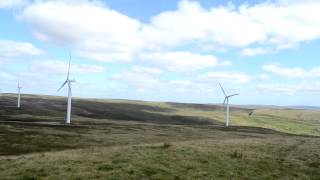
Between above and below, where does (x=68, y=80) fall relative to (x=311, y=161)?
above

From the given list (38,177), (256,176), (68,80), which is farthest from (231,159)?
(68,80)

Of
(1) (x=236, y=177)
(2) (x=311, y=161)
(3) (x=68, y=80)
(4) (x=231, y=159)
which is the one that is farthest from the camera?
(3) (x=68, y=80)

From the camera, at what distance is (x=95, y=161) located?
99.3 ft

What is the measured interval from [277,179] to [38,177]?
13.3 m

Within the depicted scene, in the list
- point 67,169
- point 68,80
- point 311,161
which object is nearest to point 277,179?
point 311,161

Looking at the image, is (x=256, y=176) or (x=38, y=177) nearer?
(x=38, y=177)

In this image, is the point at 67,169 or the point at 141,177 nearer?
the point at 141,177

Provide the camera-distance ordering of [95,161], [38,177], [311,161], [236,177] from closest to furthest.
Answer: [38,177] → [236,177] → [95,161] → [311,161]

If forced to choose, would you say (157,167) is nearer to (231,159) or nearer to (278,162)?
(231,159)

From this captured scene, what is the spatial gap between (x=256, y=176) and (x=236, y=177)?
1711mm

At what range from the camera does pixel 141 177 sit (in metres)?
25.2

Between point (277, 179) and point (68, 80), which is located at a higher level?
point (68, 80)

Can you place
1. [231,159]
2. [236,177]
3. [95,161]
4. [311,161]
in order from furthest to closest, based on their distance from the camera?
1. [311,161]
2. [231,159]
3. [95,161]
4. [236,177]

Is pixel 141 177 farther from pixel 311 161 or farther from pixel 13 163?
pixel 311 161
